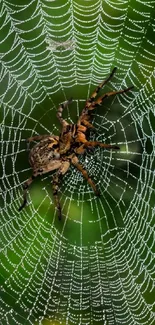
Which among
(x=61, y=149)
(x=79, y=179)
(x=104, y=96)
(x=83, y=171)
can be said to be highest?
(x=104, y=96)

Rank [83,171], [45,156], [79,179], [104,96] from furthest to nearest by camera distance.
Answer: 1. [79,179]
2. [45,156]
3. [83,171]
4. [104,96]

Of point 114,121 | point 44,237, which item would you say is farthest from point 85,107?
point 44,237

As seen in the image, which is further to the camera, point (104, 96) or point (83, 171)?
point (83, 171)

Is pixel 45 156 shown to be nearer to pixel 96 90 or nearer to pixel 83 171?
pixel 83 171

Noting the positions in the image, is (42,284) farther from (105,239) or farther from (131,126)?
(131,126)

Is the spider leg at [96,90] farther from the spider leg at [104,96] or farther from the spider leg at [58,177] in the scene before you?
the spider leg at [58,177]

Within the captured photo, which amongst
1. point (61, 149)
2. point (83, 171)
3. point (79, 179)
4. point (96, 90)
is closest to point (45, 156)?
point (61, 149)

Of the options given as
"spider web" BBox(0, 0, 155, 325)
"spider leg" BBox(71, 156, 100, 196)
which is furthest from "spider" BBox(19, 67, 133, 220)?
"spider web" BBox(0, 0, 155, 325)
